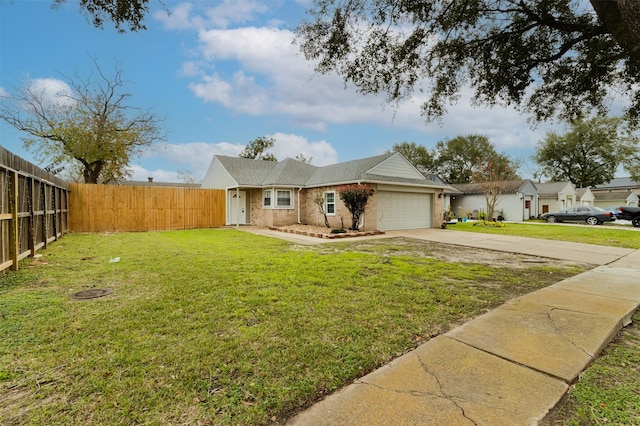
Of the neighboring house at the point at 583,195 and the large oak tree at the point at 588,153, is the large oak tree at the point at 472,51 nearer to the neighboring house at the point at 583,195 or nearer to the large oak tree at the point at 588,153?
the neighboring house at the point at 583,195

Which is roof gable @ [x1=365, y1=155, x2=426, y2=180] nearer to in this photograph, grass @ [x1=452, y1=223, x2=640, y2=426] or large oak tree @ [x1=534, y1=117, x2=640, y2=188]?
grass @ [x1=452, y1=223, x2=640, y2=426]

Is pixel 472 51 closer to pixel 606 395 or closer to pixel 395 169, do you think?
pixel 606 395

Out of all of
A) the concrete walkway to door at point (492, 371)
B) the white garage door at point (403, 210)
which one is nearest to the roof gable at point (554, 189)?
the white garage door at point (403, 210)

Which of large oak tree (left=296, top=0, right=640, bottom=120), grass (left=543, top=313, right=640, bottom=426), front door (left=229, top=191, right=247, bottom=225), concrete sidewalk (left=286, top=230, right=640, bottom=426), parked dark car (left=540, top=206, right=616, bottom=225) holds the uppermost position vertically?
large oak tree (left=296, top=0, right=640, bottom=120)

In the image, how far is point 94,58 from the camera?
57.5ft

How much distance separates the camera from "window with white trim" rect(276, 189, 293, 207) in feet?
55.3

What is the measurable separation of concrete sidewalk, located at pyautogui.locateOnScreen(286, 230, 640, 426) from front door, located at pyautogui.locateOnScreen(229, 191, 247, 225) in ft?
52.6

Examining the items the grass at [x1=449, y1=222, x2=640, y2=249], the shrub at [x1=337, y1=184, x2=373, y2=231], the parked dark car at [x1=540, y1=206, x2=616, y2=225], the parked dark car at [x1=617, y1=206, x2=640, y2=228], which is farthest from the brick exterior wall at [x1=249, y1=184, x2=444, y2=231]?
the parked dark car at [x1=617, y1=206, x2=640, y2=228]

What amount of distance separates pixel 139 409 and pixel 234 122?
799 inches

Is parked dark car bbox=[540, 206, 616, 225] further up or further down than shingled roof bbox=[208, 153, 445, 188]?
further down

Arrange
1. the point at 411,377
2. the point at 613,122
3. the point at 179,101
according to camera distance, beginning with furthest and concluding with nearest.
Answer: the point at 613,122
the point at 179,101
the point at 411,377

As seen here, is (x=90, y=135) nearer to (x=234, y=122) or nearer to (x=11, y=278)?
(x=234, y=122)

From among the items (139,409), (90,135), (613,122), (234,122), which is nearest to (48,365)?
(139,409)

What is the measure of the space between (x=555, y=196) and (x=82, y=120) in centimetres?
3993
